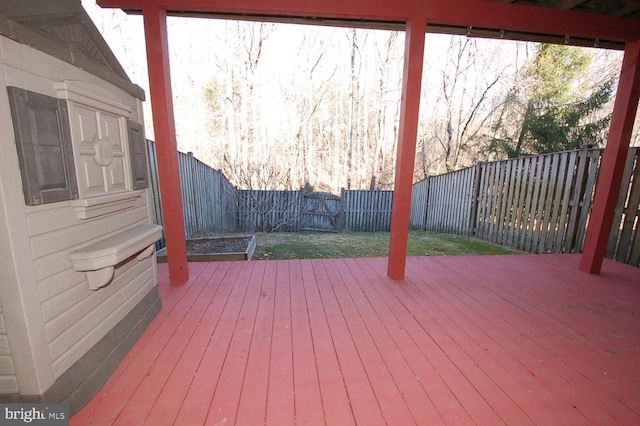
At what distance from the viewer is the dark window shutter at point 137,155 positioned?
1.75 m

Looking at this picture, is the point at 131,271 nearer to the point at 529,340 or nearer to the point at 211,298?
the point at 211,298

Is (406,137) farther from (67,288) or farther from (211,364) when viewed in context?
(67,288)

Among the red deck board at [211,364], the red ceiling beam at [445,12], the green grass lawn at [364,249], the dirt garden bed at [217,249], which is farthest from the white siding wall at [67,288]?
the green grass lawn at [364,249]

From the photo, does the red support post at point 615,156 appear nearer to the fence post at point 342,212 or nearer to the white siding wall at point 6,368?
the white siding wall at point 6,368

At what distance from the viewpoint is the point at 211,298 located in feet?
7.59

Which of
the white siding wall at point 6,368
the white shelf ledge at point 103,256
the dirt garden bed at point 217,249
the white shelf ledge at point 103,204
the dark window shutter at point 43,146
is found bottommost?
the dirt garden bed at point 217,249

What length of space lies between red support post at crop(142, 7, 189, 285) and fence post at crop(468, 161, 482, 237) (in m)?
6.08

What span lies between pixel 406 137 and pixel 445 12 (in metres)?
1.14

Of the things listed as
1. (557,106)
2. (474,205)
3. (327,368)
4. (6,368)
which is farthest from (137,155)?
(557,106)

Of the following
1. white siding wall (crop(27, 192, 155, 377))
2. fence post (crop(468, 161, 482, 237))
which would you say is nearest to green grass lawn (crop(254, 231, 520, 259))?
fence post (crop(468, 161, 482, 237))

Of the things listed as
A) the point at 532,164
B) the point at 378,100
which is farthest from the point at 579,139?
the point at 378,100

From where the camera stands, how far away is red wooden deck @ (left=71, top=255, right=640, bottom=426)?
49.8 inches

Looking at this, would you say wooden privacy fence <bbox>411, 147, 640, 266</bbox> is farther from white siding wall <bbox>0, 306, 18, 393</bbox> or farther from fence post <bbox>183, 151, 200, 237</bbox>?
fence post <bbox>183, 151, 200, 237</bbox>

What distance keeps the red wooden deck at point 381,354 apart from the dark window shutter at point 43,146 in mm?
1039
